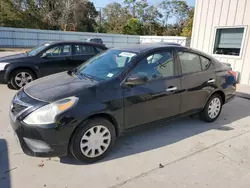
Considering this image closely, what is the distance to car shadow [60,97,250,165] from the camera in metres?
3.09

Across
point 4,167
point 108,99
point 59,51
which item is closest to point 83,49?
point 59,51

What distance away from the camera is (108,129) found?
2.81m

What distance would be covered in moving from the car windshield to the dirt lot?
3.72 ft

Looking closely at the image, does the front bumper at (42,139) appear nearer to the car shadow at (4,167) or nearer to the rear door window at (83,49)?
the car shadow at (4,167)

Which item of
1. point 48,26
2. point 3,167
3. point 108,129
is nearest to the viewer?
point 3,167

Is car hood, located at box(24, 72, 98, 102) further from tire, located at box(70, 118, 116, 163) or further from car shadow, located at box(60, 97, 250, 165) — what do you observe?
car shadow, located at box(60, 97, 250, 165)

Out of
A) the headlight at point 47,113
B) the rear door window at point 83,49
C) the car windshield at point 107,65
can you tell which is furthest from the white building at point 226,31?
the headlight at point 47,113

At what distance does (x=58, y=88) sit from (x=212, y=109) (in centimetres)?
303

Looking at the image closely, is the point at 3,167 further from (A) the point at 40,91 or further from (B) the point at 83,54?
(B) the point at 83,54

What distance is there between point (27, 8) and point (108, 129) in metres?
32.5

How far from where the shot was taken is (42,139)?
2.44m

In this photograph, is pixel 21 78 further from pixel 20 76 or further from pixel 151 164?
pixel 151 164

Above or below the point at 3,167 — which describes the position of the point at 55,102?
above

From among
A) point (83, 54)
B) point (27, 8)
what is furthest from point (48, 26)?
point (83, 54)
